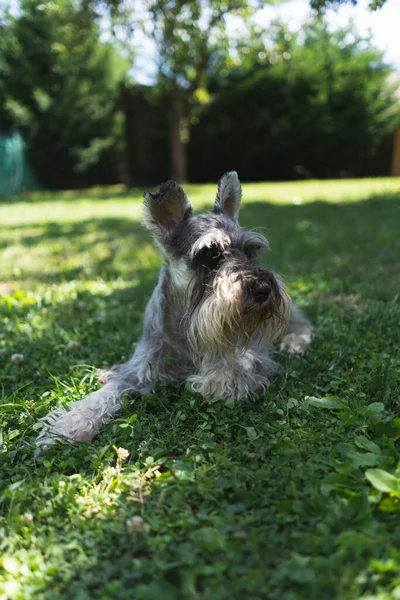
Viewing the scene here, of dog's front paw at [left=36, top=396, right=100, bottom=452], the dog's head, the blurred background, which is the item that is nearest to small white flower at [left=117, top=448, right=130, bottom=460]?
dog's front paw at [left=36, top=396, right=100, bottom=452]

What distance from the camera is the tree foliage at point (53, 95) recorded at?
25219 millimetres

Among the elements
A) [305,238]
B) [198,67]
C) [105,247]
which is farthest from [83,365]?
[198,67]

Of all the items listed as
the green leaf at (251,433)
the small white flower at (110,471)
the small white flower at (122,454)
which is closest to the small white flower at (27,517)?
the small white flower at (110,471)

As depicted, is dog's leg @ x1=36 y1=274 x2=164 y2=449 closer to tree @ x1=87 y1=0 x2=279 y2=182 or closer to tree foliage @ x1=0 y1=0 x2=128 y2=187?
tree @ x1=87 y1=0 x2=279 y2=182

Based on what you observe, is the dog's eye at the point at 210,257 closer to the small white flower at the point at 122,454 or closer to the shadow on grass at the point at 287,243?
the small white flower at the point at 122,454

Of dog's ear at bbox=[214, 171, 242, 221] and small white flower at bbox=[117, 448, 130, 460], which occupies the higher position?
dog's ear at bbox=[214, 171, 242, 221]

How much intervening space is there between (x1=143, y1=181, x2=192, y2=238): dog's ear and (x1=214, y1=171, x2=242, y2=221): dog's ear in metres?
0.40

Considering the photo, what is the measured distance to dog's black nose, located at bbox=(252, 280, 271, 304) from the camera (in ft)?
11.4

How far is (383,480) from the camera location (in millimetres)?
2400

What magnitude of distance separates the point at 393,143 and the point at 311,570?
2964cm

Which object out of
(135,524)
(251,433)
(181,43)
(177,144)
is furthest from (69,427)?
(177,144)

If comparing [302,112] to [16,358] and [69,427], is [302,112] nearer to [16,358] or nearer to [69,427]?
[16,358]

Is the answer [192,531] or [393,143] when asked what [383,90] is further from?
[192,531]

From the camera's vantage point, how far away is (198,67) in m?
21.6
